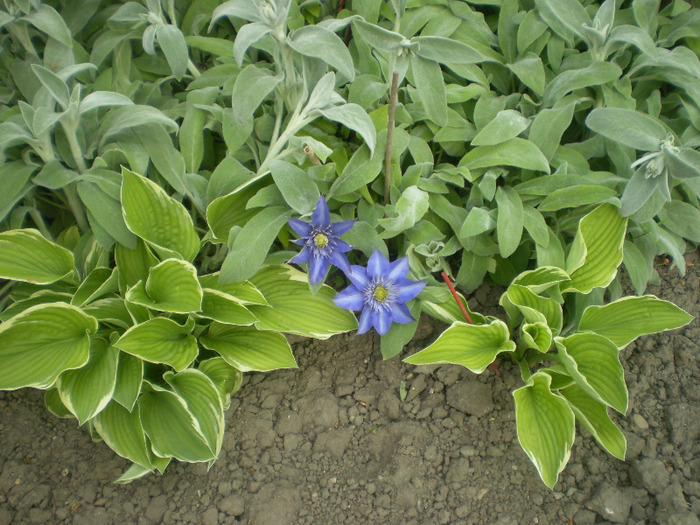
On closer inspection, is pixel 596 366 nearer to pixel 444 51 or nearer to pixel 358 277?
pixel 358 277

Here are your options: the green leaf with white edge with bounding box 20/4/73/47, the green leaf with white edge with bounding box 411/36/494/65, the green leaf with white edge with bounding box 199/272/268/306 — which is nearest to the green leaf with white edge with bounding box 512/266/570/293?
the green leaf with white edge with bounding box 411/36/494/65

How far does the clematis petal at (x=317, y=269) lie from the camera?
1.49m

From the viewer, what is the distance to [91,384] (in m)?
1.46

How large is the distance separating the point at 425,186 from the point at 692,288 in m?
0.95

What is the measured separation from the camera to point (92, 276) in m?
1.58

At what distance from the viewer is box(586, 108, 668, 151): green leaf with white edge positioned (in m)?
1.53

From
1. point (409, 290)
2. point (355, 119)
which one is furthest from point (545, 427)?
point (355, 119)

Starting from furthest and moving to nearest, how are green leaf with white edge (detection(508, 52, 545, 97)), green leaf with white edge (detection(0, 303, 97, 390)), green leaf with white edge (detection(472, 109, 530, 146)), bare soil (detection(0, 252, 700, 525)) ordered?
1. green leaf with white edge (detection(508, 52, 545, 97))
2. green leaf with white edge (detection(472, 109, 530, 146))
3. bare soil (detection(0, 252, 700, 525))
4. green leaf with white edge (detection(0, 303, 97, 390))

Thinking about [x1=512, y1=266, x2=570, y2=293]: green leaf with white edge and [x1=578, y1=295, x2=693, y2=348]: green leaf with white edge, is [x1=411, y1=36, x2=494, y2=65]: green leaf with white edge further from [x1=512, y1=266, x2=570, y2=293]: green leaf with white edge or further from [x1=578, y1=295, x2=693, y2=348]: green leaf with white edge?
[x1=578, y1=295, x2=693, y2=348]: green leaf with white edge

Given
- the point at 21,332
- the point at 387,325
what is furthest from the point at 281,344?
the point at 21,332

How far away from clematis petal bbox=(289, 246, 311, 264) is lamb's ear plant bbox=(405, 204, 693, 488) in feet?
1.21

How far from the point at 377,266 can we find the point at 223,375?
53 cm

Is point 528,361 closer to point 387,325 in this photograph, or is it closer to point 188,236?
point 387,325

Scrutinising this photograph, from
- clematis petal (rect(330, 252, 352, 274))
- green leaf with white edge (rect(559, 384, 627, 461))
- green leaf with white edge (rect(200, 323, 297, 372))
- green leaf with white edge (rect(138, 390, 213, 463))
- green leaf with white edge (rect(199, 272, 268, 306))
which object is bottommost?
green leaf with white edge (rect(559, 384, 627, 461))
